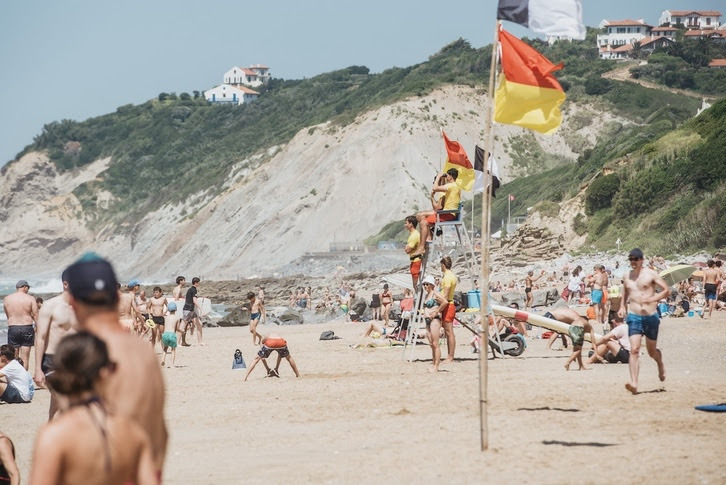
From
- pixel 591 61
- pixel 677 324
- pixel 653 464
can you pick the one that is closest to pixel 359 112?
pixel 591 61

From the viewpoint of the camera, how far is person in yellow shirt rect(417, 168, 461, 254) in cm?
1553

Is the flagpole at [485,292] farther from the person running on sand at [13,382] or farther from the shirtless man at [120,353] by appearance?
the person running on sand at [13,382]

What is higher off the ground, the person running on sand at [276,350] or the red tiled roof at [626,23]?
the red tiled roof at [626,23]

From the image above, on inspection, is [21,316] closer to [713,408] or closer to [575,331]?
[575,331]

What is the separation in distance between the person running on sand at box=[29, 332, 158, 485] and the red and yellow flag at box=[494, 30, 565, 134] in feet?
18.3

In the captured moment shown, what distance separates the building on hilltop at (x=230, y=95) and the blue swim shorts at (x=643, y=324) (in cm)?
15635

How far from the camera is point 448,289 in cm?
1455

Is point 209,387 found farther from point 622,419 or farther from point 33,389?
point 622,419

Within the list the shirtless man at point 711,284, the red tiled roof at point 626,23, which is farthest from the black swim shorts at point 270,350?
the red tiled roof at point 626,23

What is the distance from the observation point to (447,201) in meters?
15.8

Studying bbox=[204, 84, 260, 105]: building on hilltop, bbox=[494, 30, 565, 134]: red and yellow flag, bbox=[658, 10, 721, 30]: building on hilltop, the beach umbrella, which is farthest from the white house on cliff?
bbox=[494, 30, 565, 134]: red and yellow flag

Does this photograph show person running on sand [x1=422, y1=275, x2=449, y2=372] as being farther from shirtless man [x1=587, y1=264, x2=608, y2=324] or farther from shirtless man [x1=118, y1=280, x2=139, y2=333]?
shirtless man [x1=587, y1=264, x2=608, y2=324]

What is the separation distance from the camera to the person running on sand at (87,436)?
3.67 meters

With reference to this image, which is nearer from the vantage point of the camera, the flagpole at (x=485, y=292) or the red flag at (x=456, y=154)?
the flagpole at (x=485, y=292)
